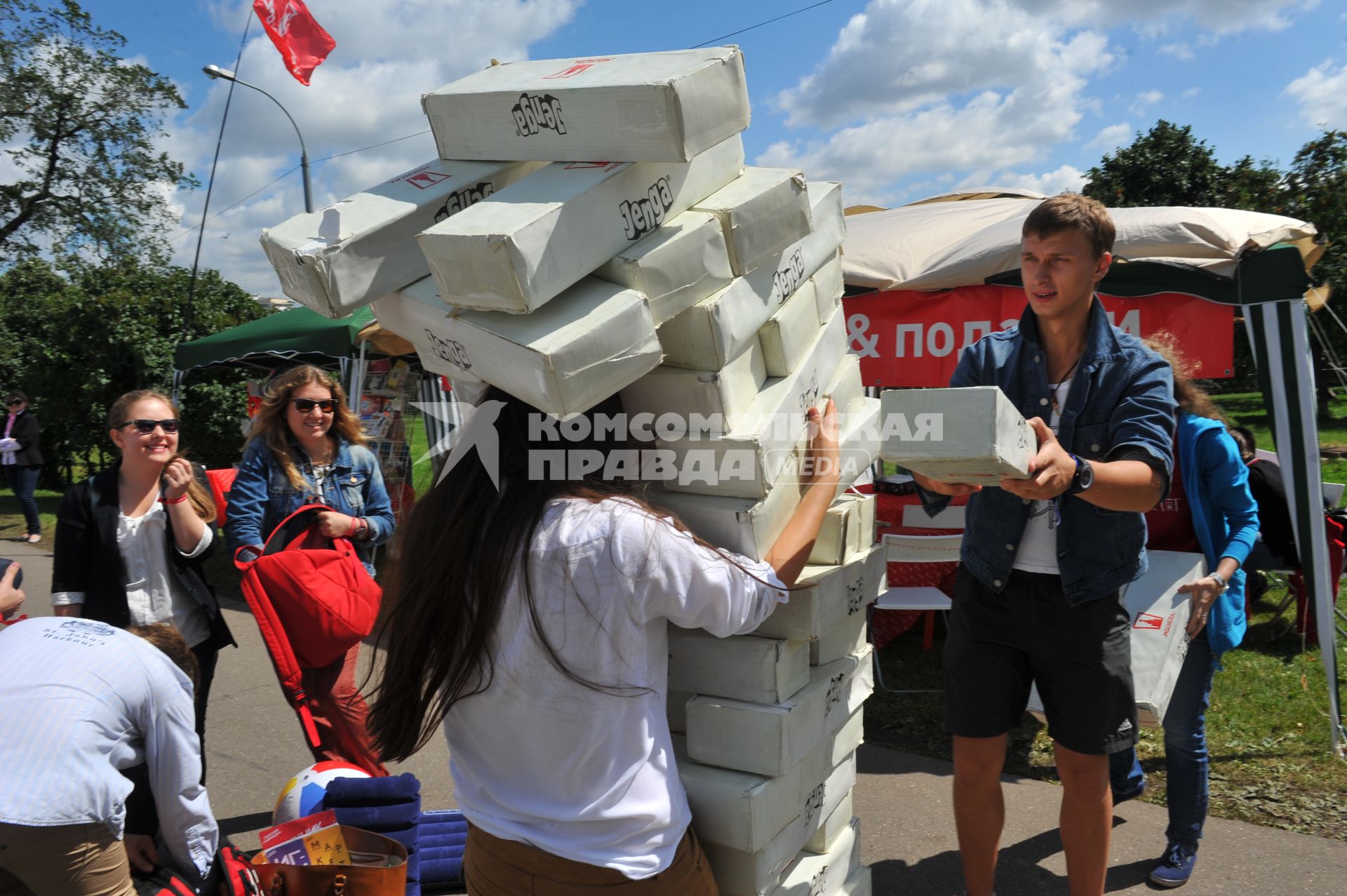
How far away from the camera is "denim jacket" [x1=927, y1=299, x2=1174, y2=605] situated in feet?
7.09

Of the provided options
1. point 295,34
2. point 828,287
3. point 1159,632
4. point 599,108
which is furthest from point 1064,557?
point 295,34

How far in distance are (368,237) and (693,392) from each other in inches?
26.8

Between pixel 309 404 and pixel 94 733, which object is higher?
pixel 309 404

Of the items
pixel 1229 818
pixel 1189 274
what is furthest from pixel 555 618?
pixel 1189 274

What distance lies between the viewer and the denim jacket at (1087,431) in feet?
7.09

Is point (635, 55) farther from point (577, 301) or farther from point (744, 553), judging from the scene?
point (744, 553)

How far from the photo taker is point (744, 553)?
1852mm

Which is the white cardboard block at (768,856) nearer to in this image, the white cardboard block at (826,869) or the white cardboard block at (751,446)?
the white cardboard block at (826,869)

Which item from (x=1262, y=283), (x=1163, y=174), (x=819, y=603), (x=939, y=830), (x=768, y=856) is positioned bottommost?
(x=939, y=830)

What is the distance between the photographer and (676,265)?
5.57 feet

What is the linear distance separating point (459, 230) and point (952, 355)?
14.3 feet

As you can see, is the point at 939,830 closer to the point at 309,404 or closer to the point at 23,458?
the point at 309,404

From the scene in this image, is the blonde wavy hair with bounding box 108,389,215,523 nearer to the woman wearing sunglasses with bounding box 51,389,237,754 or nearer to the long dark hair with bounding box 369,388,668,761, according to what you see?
the woman wearing sunglasses with bounding box 51,389,237,754

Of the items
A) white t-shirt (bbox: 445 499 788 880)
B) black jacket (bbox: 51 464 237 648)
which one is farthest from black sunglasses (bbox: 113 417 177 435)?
white t-shirt (bbox: 445 499 788 880)
